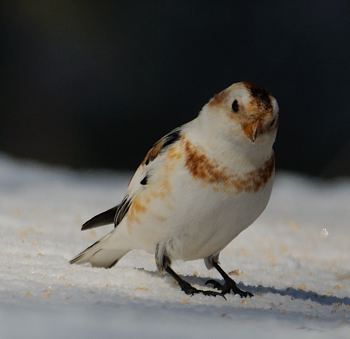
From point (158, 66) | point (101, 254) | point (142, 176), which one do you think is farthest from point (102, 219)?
point (158, 66)

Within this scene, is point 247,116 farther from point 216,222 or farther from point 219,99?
point 216,222

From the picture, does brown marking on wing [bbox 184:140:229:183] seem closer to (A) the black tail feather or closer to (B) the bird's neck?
(B) the bird's neck

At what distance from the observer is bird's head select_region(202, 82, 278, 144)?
462cm

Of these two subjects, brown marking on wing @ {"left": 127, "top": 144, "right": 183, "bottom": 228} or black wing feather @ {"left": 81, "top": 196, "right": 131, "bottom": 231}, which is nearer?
brown marking on wing @ {"left": 127, "top": 144, "right": 183, "bottom": 228}

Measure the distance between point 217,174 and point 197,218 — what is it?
0.64ft

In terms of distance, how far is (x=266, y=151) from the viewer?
15.4 ft

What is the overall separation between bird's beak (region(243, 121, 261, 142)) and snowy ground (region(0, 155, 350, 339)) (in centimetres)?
65

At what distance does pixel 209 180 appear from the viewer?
15.0 ft

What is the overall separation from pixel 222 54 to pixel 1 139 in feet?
12.6

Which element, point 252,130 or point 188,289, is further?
point 188,289

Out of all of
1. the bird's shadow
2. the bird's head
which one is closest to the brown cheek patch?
the bird's head

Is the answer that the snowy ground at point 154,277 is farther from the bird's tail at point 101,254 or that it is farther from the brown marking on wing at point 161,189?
the brown marking on wing at point 161,189

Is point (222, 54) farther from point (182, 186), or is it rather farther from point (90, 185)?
point (182, 186)

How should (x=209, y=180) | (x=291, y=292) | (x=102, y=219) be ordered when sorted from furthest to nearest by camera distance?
(x=102, y=219) < (x=291, y=292) < (x=209, y=180)
